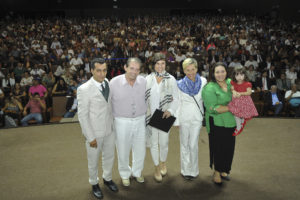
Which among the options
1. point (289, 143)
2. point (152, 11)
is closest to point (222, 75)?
point (289, 143)

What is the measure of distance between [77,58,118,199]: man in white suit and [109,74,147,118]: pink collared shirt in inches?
2.7

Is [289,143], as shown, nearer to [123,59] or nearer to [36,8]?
[123,59]

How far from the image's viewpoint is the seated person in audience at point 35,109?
5.07m

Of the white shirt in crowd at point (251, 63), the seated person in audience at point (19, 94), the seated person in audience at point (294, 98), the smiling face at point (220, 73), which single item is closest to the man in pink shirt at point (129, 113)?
the smiling face at point (220, 73)

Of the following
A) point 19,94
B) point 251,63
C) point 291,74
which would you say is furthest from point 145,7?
point 19,94

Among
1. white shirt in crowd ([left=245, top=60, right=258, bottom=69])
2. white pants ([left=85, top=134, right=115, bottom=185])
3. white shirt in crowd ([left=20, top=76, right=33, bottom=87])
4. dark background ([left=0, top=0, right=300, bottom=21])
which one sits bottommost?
white pants ([left=85, top=134, right=115, bottom=185])

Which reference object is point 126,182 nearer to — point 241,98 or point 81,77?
point 241,98

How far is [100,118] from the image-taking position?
91.6 inches

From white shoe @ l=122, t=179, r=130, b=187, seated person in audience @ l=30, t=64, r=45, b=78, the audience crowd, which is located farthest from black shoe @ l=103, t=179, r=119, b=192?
seated person in audience @ l=30, t=64, r=45, b=78

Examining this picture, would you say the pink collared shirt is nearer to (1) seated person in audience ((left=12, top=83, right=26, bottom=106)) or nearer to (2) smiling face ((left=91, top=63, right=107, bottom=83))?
(2) smiling face ((left=91, top=63, right=107, bottom=83))

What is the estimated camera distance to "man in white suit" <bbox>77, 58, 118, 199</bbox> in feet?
7.41

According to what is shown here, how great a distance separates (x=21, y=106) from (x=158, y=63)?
154 inches

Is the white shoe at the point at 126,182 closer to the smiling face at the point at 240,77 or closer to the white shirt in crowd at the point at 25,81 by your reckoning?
the smiling face at the point at 240,77

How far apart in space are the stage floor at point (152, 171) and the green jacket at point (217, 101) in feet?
2.35
